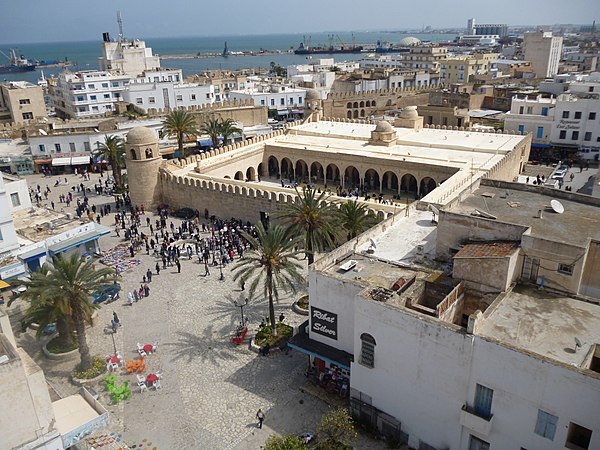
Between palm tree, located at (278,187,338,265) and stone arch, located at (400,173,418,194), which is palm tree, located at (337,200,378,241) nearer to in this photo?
palm tree, located at (278,187,338,265)

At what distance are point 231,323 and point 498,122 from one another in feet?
155

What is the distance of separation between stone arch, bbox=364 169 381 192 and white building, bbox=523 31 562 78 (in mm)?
70189

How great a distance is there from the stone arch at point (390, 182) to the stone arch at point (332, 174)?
401 centimetres

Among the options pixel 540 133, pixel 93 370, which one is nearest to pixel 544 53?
pixel 540 133

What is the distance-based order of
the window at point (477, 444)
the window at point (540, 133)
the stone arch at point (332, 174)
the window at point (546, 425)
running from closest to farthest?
the window at point (546, 425) → the window at point (477, 444) → the stone arch at point (332, 174) → the window at point (540, 133)

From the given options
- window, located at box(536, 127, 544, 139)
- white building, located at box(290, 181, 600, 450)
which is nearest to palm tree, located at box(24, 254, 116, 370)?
white building, located at box(290, 181, 600, 450)

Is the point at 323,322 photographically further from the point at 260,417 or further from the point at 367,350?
the point at 260,417

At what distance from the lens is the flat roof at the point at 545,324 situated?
42.9 ft

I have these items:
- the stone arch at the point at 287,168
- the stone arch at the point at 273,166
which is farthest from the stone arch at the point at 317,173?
the stone arch at the point at 273,166

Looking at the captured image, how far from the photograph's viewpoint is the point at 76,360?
65.5 feet

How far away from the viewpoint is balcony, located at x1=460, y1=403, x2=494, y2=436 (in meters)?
13.4

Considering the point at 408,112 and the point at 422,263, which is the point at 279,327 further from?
the point at 408,112

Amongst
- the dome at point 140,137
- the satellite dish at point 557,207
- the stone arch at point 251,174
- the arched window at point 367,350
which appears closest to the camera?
the arched window at point 367,350

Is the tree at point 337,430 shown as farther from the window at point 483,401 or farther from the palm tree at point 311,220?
the palm tree at point 311,220
